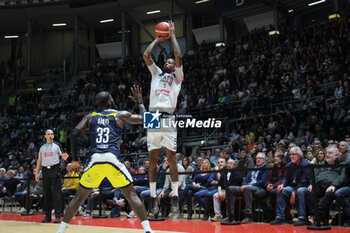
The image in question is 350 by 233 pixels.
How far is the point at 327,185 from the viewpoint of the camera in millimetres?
7508

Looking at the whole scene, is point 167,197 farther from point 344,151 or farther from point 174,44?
point 174,44

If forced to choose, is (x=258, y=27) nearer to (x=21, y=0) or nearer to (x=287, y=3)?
(x=287, y=3)

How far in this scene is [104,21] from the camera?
94.9 feet

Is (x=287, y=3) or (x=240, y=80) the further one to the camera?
(x=287, y=3)

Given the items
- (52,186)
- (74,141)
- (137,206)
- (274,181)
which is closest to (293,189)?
(274,181)

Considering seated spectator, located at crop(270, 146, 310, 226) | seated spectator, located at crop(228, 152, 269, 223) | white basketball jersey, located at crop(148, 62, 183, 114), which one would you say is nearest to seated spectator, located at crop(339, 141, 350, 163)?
seated spectator, located at crop(270, 146, 310, 226)

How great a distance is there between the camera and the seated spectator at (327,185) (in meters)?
7.17

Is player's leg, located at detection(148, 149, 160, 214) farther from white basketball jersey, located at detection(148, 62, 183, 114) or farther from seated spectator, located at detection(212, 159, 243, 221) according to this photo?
seated spectator, located at detection(212, 159, 243, 221)

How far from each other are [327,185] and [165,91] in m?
3.80

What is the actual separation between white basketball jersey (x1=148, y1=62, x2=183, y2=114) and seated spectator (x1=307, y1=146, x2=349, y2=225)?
3.02 m

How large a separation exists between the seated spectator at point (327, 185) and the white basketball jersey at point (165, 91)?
3.02 m

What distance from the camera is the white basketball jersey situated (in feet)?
19.9

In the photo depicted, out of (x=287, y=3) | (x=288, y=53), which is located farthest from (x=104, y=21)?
(x=288, y=53)

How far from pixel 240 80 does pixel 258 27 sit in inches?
278
